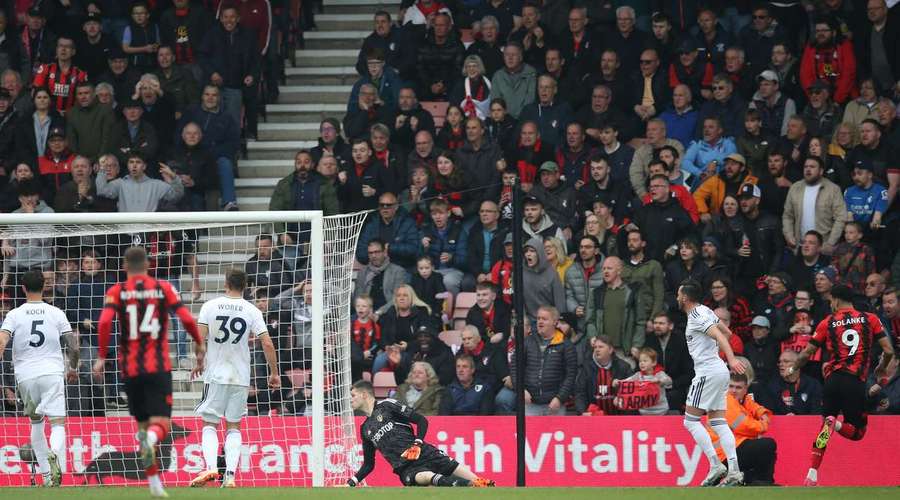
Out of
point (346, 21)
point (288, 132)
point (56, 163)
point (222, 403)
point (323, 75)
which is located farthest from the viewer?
point (346, 21)

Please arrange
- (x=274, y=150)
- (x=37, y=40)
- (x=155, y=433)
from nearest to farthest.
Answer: (x=155, y=433)
(x=274, y=150)
(x=37, y=40)

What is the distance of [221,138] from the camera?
18078mm

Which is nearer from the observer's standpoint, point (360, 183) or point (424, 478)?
point (424, 478)

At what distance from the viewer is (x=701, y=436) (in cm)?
1243

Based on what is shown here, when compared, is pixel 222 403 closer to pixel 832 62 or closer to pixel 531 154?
pixel 531 154

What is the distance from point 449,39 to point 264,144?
2.94 meters

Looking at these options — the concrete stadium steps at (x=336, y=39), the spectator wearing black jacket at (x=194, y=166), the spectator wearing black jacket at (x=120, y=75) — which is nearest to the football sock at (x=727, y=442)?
the spectator wearing black jacket at (x=194, y=166)

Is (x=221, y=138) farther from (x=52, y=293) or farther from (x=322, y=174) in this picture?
(x=52, y=293)

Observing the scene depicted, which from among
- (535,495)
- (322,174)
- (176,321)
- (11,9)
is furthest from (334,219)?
(11,9)

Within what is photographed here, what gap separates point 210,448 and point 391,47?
809 centimetres

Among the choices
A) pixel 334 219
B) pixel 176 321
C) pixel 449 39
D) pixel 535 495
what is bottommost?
pixel 535 495

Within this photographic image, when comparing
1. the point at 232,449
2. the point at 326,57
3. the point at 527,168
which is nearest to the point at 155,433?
the point at 232,449

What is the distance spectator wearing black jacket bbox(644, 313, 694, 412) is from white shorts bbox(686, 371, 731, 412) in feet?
7.04

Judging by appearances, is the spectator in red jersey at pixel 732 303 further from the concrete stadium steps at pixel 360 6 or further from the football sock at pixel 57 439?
the concrete stadium steps at pixel 360 6
